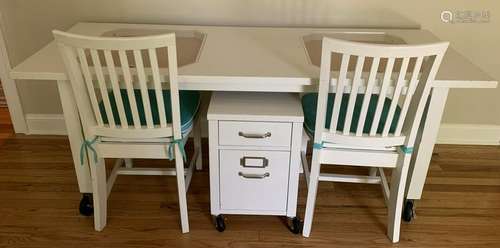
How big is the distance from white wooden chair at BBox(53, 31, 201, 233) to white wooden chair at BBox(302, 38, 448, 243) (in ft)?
1.77

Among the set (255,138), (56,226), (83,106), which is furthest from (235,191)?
(56,226)

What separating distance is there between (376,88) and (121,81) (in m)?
0.97

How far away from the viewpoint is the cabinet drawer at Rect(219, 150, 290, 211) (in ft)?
5.85

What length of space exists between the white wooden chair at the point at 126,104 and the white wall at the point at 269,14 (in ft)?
1.64

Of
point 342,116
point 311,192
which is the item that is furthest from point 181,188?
point 342,116

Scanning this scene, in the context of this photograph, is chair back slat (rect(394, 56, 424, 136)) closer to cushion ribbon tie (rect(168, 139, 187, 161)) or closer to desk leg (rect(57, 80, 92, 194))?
cushion ribbon tie (rect(168, 139, 187, 161))

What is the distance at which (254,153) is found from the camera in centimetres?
178

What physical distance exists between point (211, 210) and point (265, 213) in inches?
9.5

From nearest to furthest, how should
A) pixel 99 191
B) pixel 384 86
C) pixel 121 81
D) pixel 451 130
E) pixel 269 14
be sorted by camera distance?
pixel 384 86 < pixel 121 81 < pixel 99 191 < pixel 269 14 < pixel 451 130

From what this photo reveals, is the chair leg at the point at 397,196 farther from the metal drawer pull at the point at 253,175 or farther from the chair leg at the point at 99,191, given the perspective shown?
the chair leg at the point at 99,191

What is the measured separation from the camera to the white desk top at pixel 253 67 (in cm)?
163

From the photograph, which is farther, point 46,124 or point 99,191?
point 46,124

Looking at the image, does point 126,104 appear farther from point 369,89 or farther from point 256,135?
point 369,89

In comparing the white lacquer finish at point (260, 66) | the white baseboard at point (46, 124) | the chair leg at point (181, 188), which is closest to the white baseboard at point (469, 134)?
the white lacquer finish at point (260, 66)
